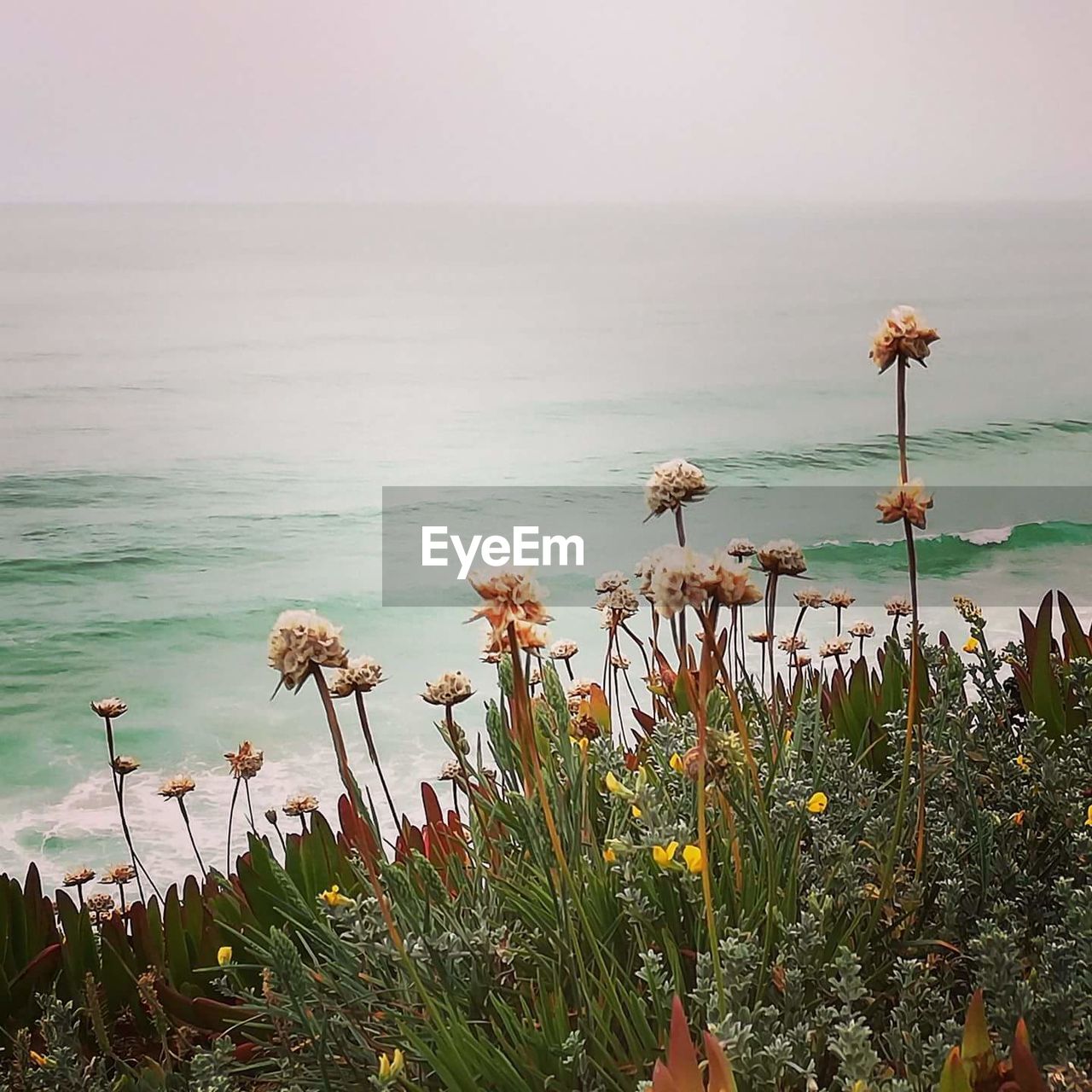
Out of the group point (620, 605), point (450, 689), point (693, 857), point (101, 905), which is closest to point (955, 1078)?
point (693, 857)

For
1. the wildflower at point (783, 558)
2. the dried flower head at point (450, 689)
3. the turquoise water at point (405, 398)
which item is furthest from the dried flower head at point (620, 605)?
the turquoise water at point (405, 398)

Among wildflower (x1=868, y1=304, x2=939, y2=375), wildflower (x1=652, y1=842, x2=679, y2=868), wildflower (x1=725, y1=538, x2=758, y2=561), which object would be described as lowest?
wildflower (x1=652, y1=842, x2=679, y2=868)

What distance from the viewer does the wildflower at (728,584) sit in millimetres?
749

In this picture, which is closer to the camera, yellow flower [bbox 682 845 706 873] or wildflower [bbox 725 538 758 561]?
yellow flower [bbox 682 845 706 873]

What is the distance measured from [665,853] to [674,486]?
0.30 m

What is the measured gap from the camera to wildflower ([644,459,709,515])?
961mm

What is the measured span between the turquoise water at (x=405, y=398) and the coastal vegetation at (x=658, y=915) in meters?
1.30

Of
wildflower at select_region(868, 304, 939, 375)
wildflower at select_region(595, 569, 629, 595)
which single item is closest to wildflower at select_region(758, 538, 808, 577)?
wildflower at select_region(868, 304, 939, 375)

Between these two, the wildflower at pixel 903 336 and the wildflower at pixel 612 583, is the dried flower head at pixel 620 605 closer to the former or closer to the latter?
the wildflower at pixel 612 583

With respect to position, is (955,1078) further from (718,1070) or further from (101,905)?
(101,905)

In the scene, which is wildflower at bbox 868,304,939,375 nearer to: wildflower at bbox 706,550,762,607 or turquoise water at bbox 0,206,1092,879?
wildflower at bbox 706,550,762,607

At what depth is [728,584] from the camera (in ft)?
2.46

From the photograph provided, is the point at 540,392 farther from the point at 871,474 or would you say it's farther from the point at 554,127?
the point at 871,474

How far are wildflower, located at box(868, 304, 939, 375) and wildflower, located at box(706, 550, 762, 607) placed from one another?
297mm
